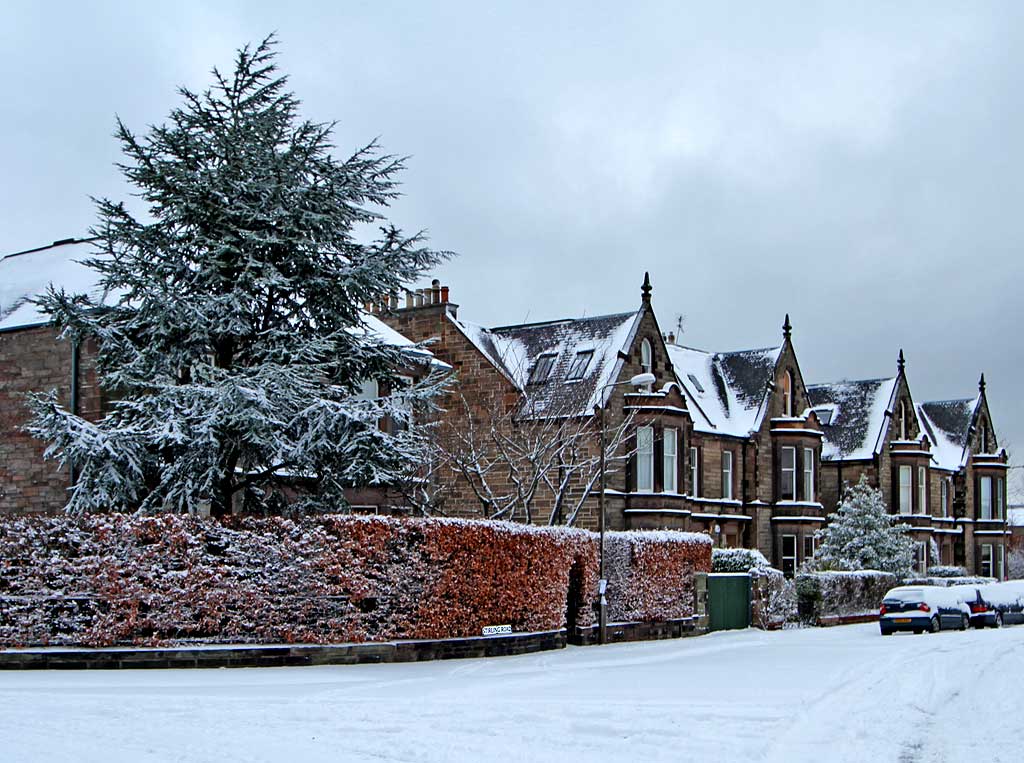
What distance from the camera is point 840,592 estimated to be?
43.8 m

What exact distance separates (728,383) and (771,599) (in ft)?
53.1

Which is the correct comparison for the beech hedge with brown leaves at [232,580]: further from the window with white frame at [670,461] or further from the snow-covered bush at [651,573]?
the window with white frame at [670,461]

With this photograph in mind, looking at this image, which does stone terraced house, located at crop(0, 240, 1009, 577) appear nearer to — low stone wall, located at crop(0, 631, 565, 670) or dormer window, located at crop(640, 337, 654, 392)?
dormer window, located at crop(640, 337, 654, 392)

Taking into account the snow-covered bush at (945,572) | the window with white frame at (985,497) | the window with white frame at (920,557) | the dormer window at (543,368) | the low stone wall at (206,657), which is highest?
the dormer window at (543,368)

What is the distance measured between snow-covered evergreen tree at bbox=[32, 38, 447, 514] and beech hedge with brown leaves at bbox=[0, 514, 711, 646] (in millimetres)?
1371

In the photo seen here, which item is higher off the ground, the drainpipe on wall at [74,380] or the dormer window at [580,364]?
the dormer window at [580,364]

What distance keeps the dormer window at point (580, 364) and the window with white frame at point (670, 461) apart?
11.8ft

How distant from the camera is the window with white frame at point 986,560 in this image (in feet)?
233

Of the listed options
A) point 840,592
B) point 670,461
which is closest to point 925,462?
point 840,592

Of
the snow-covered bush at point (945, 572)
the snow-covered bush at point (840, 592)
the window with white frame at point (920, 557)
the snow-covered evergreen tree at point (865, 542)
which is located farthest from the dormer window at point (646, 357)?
the window with white frame at point (920, 557)

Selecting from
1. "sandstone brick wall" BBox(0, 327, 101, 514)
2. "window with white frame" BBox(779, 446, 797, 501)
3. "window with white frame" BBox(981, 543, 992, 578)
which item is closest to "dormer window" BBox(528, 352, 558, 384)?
"window with white frame" BBox(779, 446, 797, 501)

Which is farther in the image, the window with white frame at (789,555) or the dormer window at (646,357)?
the window with white frame at (789,555)

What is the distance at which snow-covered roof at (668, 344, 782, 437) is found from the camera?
52.0 metres

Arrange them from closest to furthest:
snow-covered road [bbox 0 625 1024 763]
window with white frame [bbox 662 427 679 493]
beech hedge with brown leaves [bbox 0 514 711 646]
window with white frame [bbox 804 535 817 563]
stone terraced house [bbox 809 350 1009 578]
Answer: snow-covered road [bbox 0 625 1024 763] < beech hedge with brown leaves [bbox 0 514 711 646] < window with white frame [bbox 662 427 679 493] < window with white frame [bbox 804 535 817 563] < stone terraced house [bbox 809 350 1009 578]
